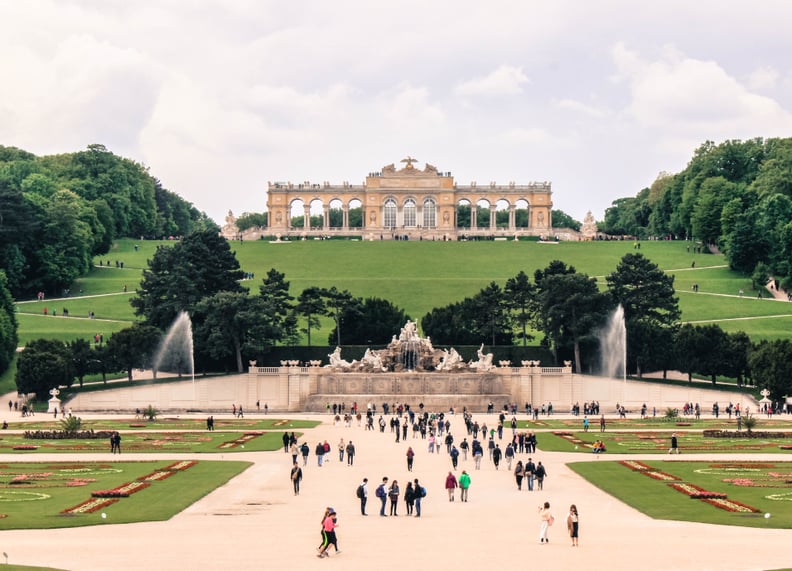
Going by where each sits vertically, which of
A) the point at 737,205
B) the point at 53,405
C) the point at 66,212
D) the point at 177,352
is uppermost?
the point at 737,205

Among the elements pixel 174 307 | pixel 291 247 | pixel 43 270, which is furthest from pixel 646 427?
pixel 291 247

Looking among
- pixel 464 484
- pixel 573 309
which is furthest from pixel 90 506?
pixel 573 309

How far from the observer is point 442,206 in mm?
138000

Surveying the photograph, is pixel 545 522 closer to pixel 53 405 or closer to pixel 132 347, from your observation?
pixel 53 405

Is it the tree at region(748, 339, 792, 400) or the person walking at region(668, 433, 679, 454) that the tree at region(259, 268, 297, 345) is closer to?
the tree at region(748, 339, 792, 400)

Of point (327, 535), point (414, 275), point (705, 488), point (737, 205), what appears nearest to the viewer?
point (327, 535)

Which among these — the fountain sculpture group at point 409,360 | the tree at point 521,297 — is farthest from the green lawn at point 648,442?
the tree at point 521,297

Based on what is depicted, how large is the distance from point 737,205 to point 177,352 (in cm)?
4947

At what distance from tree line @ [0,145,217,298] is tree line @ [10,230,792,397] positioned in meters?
16.2

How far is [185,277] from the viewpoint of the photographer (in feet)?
259

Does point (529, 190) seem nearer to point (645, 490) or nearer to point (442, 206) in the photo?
Result: point (442, 206)

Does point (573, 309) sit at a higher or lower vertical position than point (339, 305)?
lower

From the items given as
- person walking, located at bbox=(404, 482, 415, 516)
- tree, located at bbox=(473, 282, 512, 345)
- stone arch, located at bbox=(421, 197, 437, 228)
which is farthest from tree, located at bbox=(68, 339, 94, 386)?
stone arch, located at bbox=(421, 197, 437, 228)

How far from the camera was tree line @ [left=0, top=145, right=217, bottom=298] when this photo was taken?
95.8 metres
